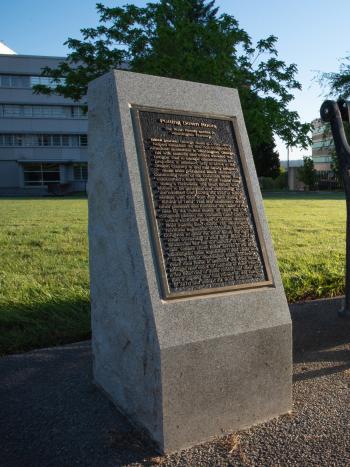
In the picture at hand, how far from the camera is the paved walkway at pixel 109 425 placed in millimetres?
2529

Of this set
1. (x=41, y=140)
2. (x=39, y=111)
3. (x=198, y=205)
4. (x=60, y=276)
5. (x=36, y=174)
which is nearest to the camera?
(x=198, y=205)

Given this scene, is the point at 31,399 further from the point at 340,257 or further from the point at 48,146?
the point at 48,146

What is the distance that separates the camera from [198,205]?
304 centimetres

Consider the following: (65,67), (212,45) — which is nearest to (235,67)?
(212,45)

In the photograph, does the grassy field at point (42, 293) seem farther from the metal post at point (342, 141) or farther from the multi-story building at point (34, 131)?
the multi-story building at point (34, 131)

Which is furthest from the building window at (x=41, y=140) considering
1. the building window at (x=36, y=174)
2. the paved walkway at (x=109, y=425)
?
the paved walkway at (x=109, y=425)

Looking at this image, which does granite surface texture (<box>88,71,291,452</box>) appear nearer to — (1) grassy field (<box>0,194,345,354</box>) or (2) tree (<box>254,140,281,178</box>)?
(1) grassy field (<box>0,194,345,354</box>)

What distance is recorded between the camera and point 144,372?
269 cm

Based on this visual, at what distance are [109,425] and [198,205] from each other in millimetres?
1370

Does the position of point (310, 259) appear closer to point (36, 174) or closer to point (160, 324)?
point (160, 324)

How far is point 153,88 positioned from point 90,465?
211cm

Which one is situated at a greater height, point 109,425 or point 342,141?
point 342,141

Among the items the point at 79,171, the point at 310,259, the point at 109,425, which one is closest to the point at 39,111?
the point at 79,171

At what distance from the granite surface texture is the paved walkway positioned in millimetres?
113
